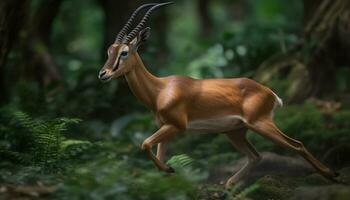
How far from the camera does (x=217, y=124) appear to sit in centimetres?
1060

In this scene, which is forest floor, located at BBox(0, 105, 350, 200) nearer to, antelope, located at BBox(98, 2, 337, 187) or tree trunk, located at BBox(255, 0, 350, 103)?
antelope, located at BBox(98, 2, 337, 187)

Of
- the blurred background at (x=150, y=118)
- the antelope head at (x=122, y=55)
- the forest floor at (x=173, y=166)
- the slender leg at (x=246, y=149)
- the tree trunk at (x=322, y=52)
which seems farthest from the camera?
the tree trunk at (x=322, y=52)

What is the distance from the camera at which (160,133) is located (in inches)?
398

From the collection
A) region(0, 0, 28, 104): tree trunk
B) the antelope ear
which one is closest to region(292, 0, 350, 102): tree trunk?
the antelope ear

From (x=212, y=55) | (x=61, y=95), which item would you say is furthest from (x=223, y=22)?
(x=61, y=95)

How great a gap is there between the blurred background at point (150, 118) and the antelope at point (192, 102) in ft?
1.97

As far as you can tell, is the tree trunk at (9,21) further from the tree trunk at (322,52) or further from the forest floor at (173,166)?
the tree trunk at (322,52)

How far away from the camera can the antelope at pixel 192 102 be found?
10.3 m

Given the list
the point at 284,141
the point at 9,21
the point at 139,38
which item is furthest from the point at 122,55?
the point at 9,21

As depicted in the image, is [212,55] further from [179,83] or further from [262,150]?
[179,83]

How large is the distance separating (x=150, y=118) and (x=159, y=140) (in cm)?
577

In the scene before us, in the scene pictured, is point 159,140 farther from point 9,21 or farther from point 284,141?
point 9,21

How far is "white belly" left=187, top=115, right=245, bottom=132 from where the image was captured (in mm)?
10555

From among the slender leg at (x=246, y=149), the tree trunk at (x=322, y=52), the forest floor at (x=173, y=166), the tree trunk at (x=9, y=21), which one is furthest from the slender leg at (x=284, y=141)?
the tree trunk at (x=322, y=52)
